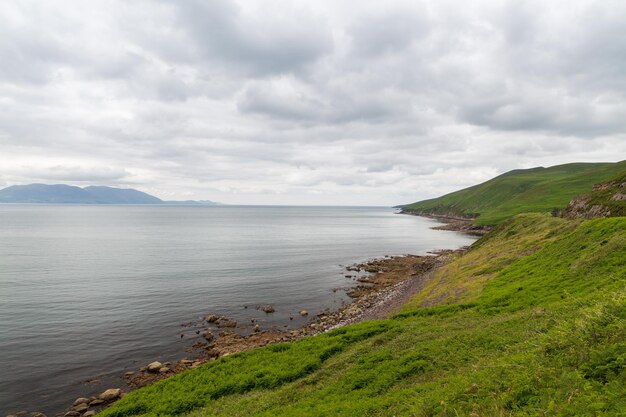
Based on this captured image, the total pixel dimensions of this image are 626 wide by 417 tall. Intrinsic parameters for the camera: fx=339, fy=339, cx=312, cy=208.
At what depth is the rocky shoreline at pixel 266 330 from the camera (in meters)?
31.3

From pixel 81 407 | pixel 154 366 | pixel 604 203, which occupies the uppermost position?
pixel 604 203

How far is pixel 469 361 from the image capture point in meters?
21.5

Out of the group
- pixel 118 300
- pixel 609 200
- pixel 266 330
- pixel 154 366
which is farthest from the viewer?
pixel 609 200

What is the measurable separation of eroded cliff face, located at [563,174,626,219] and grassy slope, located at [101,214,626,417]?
101ft

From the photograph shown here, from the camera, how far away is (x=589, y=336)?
49.3 feet

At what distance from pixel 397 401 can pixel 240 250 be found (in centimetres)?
10808

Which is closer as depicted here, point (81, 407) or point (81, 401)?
point (81, 407)

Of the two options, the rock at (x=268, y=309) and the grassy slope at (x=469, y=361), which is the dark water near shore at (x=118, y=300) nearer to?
the rock at (x=268, y=309)

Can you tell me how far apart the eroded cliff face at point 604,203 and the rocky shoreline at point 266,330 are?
37085mm

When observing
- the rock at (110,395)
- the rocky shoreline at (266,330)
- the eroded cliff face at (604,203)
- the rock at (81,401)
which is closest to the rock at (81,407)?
the rocky shoreline at (266,330)

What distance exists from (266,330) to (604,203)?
78505 millimetres

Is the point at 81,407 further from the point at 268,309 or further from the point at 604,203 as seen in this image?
the point at 604,203

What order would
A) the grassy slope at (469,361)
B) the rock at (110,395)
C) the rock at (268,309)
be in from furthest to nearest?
the rock at (268,309)
the rock at (110,395)
the grassy slope at (469,361)

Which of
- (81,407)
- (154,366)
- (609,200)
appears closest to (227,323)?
(154,366)
